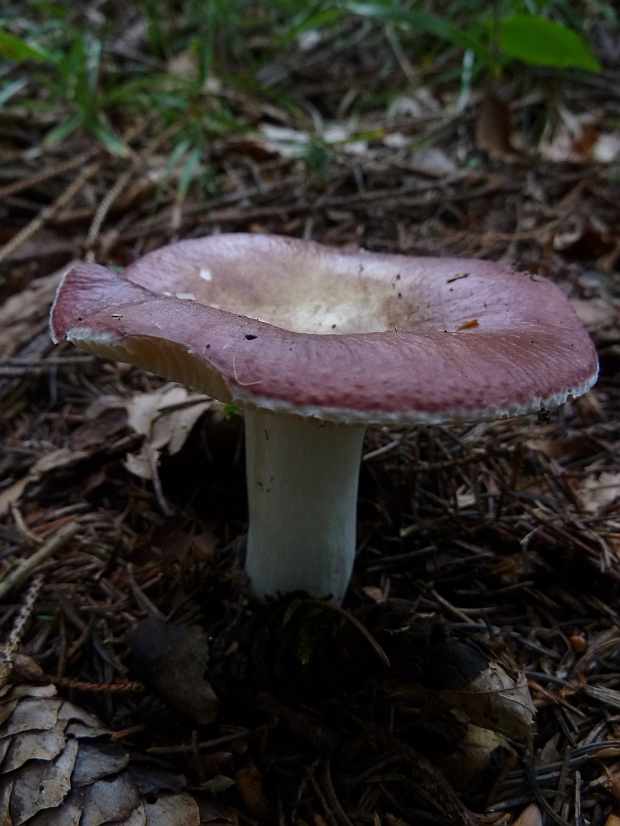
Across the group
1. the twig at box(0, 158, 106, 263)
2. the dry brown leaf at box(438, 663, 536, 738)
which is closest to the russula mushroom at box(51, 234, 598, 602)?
the dry brown leaf at box(438, 663, 536, 738)

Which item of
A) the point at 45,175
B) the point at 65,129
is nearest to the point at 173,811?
the point at 45,175

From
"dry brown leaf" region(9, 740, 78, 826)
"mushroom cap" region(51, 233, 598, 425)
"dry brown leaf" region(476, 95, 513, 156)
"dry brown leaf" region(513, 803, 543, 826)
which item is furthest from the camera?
"dry brown leaf" region(476, 95, 513, 156)

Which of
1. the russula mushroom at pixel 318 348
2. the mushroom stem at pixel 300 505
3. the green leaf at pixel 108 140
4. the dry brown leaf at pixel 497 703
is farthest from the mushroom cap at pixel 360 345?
the green leaf at pixel 108 140

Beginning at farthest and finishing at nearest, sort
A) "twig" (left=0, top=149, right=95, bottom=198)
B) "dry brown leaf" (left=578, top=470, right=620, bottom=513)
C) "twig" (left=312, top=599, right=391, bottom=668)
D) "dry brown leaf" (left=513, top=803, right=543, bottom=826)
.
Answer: "twig" (left=0, top=149, right=95, bottom=198) → "dry brown leaf" (left=578, top=470, right=620, bottom=513) → "twig" (left=312, top=599, right=391, bottom=668) → "dry brown leaf" (left=513, top=803, right=543, bottom=826)

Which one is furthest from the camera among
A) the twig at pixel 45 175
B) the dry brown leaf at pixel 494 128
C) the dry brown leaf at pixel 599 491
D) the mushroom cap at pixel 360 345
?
the dry brown leaf at pixel 494 128

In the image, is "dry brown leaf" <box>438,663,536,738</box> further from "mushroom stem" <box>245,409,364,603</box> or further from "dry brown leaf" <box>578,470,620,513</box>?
"dry brown leaf" <box>578,470,620,513</box>


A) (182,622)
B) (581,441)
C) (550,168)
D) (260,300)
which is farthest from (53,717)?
(550,168)

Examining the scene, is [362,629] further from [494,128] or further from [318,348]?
[494,128]

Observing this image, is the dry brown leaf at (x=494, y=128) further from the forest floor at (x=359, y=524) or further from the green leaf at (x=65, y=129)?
the green leaf at (x=65, y=129)
